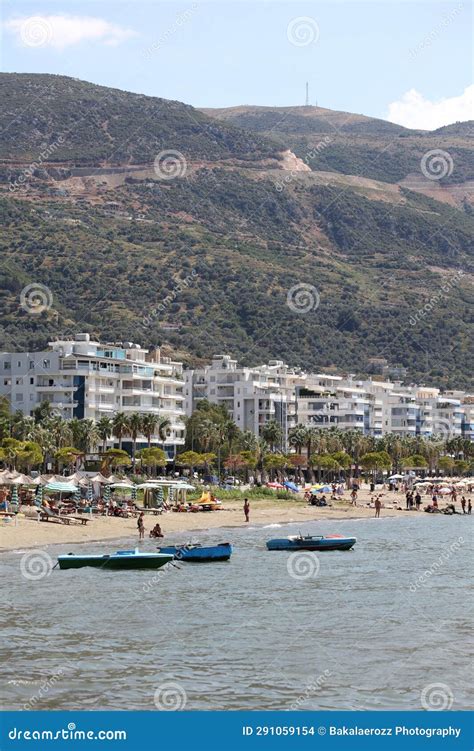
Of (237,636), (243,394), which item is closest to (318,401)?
(243,394)

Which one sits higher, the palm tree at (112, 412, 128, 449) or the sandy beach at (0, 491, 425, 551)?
the palm tree at (112, 412, 128, 449)

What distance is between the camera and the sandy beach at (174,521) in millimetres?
58875

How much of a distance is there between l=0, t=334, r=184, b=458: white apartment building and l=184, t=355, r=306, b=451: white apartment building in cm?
1676

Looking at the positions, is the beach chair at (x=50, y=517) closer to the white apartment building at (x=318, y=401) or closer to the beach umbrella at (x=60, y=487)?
the beach umbrella at (x=60, y=487)

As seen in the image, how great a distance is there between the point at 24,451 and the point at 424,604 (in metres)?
50.6

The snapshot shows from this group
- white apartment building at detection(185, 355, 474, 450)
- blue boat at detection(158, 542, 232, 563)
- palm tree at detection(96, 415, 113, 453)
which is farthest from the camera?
white apartment building at detection(185, 355, 474, 450)

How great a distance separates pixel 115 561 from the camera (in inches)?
1903

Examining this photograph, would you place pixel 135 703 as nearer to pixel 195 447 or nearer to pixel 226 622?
pixel 226 622

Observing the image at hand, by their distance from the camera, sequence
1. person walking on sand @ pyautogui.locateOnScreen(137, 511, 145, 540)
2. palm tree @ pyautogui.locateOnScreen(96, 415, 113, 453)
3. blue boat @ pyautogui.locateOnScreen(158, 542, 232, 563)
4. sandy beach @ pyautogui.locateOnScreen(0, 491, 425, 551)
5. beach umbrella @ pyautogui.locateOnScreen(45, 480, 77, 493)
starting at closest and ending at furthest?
blue boat @ pyautogui.locateOnScreen(158, 542, 232, 563), sandy beach @ pyautogui.locateOnScreen(0, 491, 425, 551), person walking on sand @ pyautogui.locateOnScreen(137, 511, 145, 540), beach umbrella @ pyautogui.locateOnScreen(45, 480, 77, 493), palm tree @ pyautogui.locateOnScreen(96, 415, 113, 453)

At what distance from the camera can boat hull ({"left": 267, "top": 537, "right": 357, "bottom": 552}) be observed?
6053 cm

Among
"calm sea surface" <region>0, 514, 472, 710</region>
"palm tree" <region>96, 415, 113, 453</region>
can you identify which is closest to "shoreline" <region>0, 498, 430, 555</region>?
"calm sea surface" <region>0, 514, 472, 710</region>

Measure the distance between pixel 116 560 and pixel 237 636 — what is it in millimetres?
16016

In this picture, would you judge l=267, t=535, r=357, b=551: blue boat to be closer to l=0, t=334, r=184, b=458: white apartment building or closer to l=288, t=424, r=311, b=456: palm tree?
l=0, t=334, r=184, b=458: white apartment building

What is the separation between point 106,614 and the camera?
36.4 m
